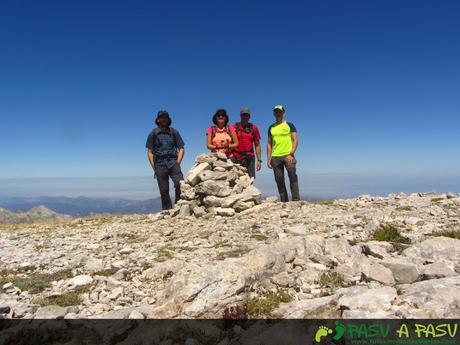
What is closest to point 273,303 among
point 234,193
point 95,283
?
point 95,283

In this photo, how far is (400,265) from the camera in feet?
22.7

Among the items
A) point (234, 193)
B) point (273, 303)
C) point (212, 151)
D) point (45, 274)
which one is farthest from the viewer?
point (212, 151)

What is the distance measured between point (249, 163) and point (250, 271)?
12231 mm

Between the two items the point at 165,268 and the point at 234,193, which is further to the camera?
the point at 234,193

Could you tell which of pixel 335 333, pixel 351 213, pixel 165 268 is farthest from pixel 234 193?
pixel 335 333

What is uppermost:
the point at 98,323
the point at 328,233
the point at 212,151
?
the point at 212,151

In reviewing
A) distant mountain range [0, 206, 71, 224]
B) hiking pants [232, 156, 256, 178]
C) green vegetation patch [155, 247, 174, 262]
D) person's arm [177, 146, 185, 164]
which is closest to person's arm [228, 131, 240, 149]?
hiking pants [232, 156, 256, 178]

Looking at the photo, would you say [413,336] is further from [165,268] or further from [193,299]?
[165,268]

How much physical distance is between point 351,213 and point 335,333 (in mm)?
10321

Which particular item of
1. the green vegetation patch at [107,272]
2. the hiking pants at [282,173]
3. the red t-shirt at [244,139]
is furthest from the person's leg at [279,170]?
the green vegetation patch at [107,272]

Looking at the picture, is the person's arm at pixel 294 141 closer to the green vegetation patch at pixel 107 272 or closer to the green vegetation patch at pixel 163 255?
the green vegetation patch at pixel 163 255

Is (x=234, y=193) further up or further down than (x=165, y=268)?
further up

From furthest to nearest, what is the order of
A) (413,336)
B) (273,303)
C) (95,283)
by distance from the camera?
(95,283), (273,303), (413,336)

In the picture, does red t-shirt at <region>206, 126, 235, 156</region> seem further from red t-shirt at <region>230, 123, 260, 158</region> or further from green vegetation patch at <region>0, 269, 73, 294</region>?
green vegetation patch at <region>0, 269, 73, 294</region>
